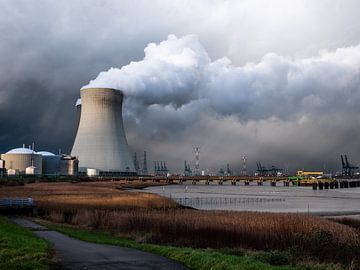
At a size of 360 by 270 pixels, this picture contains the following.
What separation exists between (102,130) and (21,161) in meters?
48.4

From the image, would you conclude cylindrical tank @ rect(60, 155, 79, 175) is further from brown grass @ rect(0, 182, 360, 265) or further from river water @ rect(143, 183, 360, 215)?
brown grass @ rect(0, 182, 360, 265)

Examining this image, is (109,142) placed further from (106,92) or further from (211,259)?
(211,259)

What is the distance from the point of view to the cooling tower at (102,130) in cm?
6794

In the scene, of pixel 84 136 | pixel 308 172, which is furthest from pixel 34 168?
pixel 308 172

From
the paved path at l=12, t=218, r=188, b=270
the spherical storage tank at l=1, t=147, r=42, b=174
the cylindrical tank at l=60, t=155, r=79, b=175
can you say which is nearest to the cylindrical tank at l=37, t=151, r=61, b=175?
the cylindrical tank at l=60, t=155, r=79, b=175

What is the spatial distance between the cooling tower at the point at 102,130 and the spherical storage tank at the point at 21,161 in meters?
37.9

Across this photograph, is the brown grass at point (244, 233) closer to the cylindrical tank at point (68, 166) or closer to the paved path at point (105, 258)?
the paved path at point (105, 258)

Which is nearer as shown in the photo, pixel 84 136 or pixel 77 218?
pixel 77 218

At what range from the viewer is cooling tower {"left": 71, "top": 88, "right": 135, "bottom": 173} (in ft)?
223

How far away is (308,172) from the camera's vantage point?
198m

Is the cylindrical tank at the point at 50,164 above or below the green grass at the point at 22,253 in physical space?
above

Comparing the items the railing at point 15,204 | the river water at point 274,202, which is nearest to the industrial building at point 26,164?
the river water at point 274,202

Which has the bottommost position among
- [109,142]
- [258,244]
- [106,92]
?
[258,244]

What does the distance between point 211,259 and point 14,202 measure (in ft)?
60.2
